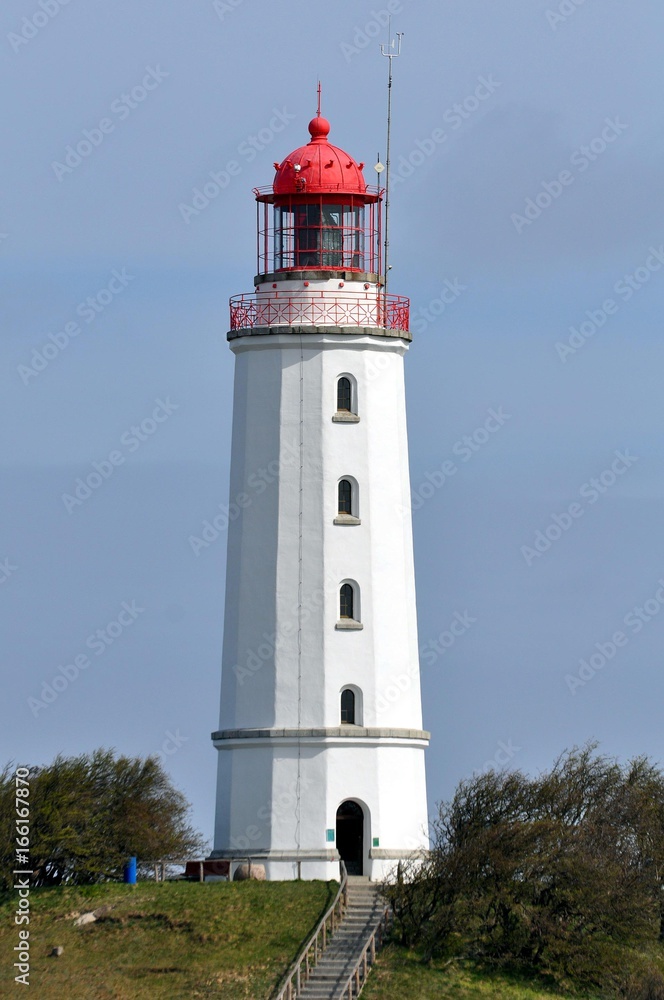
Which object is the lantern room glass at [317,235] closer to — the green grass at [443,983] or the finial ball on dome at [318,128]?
the finial ball on dome at [318,128]

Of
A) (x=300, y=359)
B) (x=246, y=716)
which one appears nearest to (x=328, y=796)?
(x=246, y=716)

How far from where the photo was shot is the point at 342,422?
5475 cm

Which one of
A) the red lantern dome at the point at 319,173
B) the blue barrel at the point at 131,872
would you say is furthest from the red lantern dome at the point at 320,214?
the blue barrel at the point at 131,872

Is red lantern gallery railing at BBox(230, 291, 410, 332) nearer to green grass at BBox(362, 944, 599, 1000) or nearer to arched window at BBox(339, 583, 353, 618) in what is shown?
arched window at BBox(339, 583, 353, 618)

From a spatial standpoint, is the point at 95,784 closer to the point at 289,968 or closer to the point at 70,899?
the point at 70,899

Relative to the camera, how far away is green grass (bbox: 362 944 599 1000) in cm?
4744

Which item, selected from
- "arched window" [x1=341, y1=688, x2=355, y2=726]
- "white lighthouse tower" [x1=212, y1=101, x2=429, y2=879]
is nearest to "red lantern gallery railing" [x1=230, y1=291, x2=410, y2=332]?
"white lighthouse tower" [x1=212, y1=101, x2=429, y2=879]

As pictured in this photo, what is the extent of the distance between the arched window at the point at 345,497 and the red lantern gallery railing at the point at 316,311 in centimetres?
387

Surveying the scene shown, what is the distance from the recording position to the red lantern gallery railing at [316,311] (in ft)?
181

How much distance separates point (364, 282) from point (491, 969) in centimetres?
1690

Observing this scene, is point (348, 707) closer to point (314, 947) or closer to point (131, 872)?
point (131, 872)

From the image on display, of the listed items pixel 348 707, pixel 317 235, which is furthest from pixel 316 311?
pixel 348 707

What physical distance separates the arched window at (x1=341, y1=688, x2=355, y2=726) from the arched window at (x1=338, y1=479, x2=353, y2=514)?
432 centimetres

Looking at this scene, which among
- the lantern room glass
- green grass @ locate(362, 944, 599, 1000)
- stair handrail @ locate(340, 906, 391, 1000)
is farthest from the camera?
the lantern room glass
